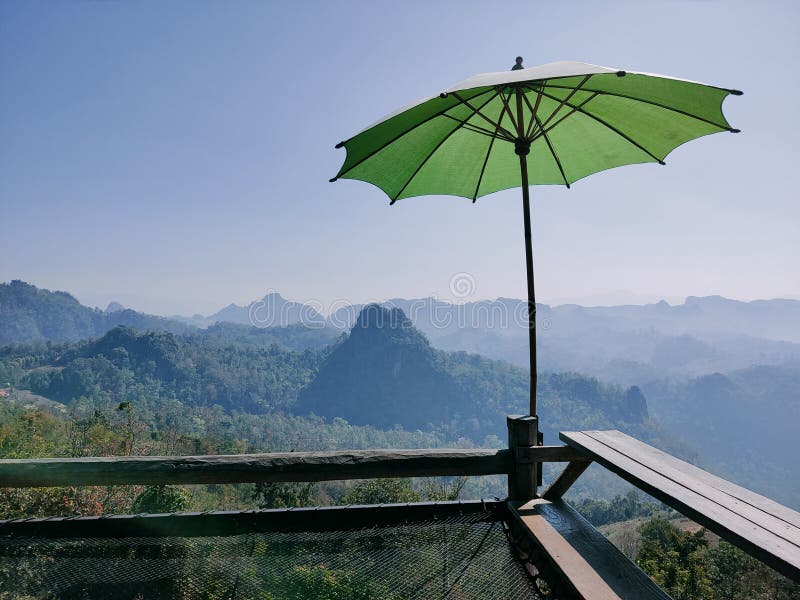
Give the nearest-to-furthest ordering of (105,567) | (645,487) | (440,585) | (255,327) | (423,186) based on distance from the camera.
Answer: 1. (645,487)
2. (440,585)
3. (105,567)
4. (423,186)
5. (255,327)

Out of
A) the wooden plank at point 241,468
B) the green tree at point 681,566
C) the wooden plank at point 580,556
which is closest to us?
the wooden plank at point 580,556

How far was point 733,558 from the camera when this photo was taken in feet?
31.3

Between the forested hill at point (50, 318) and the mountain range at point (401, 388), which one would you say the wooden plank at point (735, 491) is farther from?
the forested hill at point (50, 318)

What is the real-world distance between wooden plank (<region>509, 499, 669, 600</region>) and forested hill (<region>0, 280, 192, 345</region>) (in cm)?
17366

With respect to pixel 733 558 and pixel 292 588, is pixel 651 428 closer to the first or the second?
pixel 733 558

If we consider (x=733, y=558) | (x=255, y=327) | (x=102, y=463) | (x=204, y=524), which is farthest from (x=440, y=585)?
(x=255, y=327)

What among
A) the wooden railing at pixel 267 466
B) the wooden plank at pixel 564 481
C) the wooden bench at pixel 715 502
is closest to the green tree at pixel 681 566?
the wooden plank at pixel 564 481

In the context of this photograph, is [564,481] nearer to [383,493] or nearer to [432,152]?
[432,152]

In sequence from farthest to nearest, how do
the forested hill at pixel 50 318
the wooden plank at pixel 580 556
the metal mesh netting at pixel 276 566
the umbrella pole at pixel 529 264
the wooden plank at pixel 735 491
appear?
the forested hill at pixel 50 318, the umbrella pole at pixel 529 264, the metal mesh netting at pixel 276 566, the wooden plank at pixel 580 556, the wooden plank at pixel 735 491

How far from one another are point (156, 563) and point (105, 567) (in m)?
0.18

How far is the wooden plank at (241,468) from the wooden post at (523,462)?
0.04 m

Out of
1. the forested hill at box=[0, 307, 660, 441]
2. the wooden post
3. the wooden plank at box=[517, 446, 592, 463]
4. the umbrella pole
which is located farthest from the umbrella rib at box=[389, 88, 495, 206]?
the forested hill at box=[0, 307, 660, 441]

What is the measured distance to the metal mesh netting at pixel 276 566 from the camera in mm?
1602

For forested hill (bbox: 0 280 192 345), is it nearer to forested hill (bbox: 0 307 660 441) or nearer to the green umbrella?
forested hill (bbox: 0 307 660 441)
